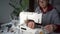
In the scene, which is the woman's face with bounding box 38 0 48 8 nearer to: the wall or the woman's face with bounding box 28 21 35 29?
the woman's face with bounding box 28 21 35 29

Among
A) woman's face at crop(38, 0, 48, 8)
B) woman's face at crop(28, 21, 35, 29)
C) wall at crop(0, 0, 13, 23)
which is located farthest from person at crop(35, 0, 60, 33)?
wall at crop(0, 0, 13, 23)

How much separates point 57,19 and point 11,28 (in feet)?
1.66

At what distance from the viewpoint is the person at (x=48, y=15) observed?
1360 millimetres

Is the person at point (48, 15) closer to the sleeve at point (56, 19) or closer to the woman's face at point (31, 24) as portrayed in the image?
the sleeve at point (56, 19)

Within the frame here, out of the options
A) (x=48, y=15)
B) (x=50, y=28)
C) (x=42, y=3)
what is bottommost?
(x=50, y=28)

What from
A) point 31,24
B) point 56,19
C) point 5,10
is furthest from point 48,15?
point 5,10

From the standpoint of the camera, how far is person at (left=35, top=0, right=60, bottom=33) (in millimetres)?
1360

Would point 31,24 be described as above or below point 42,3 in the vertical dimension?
below

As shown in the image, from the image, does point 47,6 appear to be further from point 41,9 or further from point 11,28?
point 11,28

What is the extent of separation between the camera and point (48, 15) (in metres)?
1.38

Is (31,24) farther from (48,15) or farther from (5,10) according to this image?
(5,10)

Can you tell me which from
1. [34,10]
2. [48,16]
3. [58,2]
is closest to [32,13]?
[34,10]

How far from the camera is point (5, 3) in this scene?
1440 millimetres

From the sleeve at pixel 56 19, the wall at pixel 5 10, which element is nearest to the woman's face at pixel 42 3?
the sleeve at pixel 56 19
